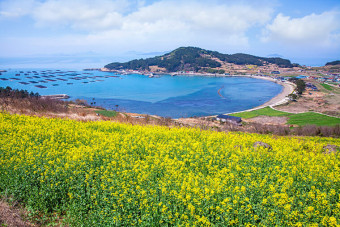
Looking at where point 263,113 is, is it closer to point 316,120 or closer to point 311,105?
point 316,120

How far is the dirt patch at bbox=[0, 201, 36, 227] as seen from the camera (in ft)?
20.4

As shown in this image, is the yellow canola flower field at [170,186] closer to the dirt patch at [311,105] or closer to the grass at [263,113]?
the grass at [263,113]

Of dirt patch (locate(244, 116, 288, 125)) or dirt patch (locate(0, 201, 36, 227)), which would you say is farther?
dirt patch (locate(244, 116, 288, 125))

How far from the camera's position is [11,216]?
642 cm

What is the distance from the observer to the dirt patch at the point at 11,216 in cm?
622

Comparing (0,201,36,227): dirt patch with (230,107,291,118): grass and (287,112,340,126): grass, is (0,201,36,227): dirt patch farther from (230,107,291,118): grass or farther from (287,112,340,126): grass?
(230,107,291,118): grass

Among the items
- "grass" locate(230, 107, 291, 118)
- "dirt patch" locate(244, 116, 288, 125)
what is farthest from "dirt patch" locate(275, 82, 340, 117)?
"dirt patch" locate(244, 116, 288, 125)

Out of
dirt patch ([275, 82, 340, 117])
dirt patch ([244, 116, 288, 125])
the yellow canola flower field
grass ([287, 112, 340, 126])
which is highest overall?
the yellow canola flower field

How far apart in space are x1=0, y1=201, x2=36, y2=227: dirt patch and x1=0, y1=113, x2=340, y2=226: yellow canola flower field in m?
0.41

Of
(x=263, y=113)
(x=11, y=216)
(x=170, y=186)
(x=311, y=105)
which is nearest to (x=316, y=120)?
(x=263, y=113)

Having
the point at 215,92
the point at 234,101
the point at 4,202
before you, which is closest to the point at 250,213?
the point at 4,202

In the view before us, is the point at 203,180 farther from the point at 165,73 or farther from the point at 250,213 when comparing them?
the point at 165,73

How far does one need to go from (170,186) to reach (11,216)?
482cm

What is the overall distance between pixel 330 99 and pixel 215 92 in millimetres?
46288
